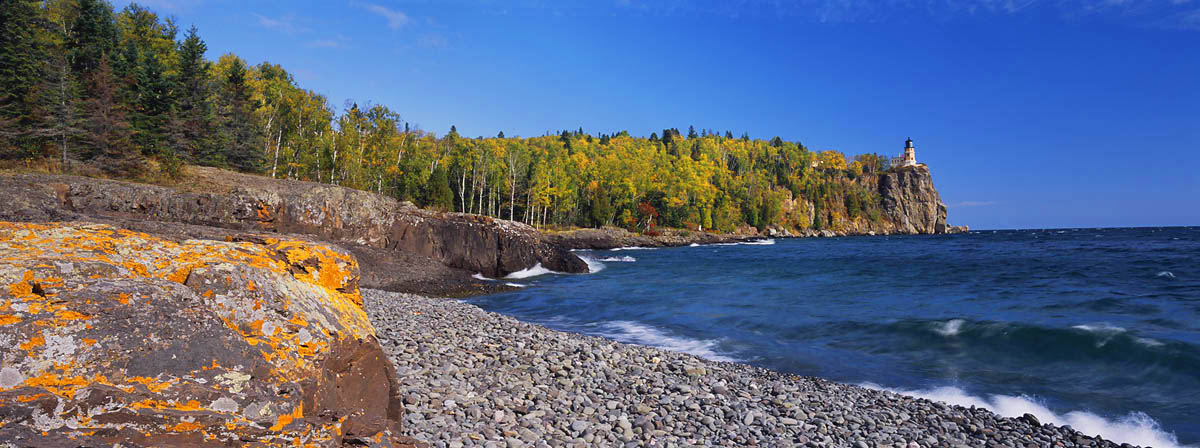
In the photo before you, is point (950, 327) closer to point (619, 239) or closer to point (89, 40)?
point (89, 40)

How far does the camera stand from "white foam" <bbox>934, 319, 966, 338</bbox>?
43.6 ft

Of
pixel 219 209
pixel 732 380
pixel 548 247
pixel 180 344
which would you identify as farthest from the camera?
pixel 548 247

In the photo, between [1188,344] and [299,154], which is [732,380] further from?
[299,154]

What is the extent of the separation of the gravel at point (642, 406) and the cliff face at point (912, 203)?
169686 millimetres

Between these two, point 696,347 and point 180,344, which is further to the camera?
point 696,347

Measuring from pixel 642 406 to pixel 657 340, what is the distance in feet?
19.3

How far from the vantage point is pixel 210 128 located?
33.4 m

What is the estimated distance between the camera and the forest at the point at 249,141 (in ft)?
77.1

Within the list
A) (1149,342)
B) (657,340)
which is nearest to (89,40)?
(657,340)

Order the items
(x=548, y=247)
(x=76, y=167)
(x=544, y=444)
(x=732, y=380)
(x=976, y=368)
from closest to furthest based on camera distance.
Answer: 1. (x=544, y=444)
2. (x=732, y=380)
3. (x=976, y=368)
4. (x=76, y=167)
5. (x=548, y=247)

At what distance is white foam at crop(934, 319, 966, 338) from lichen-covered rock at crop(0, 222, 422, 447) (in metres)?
14.2

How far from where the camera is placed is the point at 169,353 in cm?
269

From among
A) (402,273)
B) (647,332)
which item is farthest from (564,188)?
(647,332)

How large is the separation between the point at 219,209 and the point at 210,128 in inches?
707
